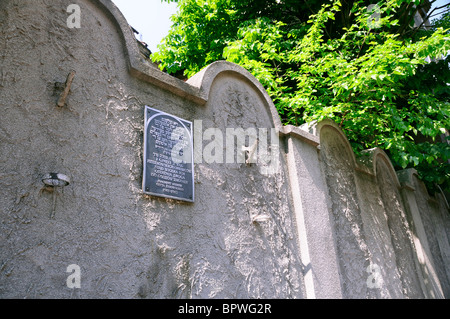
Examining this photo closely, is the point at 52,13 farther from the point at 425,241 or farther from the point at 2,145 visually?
the point at 425,241

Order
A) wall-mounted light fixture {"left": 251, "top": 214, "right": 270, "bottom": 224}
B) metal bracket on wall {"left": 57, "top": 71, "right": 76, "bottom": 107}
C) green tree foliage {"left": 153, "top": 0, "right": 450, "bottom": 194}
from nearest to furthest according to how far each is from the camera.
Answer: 1. metal bracket on wall {"left": 57, "top": 71, "right": 76, "bottom": 107}
2. wall-mounted light fixture {"left": 251, "top": 214, "right": 270, "bottom": 224}
3. green tree foliage {"left": 153, "top": 0, "right": 450, "bottom": 194}

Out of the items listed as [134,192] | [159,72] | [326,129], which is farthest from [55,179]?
[326,129]

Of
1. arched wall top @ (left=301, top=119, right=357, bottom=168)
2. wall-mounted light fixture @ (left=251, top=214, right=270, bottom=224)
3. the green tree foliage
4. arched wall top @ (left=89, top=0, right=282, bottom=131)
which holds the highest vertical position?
the green tree foliage

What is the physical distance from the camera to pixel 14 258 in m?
2.05

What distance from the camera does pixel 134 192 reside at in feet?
9.09

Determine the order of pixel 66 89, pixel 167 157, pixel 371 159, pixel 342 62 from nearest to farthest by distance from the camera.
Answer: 1. pixel 66 89
2. pixel 167 157
3. pixel 342 62
4. pixel 371 159

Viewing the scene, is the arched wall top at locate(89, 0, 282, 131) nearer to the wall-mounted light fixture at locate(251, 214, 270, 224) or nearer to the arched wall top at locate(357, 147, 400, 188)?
the wall-mounted light fixture at locate(251, 214, 270, 224)

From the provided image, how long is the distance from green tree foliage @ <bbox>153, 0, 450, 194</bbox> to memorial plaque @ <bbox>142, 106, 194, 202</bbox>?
250cm

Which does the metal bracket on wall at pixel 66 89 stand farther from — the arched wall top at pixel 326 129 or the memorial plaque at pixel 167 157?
the arched wall top at pixel 326 129

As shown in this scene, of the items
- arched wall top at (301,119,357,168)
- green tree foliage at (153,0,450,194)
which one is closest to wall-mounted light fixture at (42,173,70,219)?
arched wall top at (301,119,357,168)

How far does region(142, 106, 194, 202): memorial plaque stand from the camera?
9.64 ft

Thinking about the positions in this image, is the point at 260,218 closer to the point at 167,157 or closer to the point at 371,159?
the point at 167,157

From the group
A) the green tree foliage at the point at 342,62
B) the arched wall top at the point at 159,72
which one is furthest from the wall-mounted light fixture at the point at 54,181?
the green tree foliage at the point at 342,62

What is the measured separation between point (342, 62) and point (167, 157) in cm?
350
